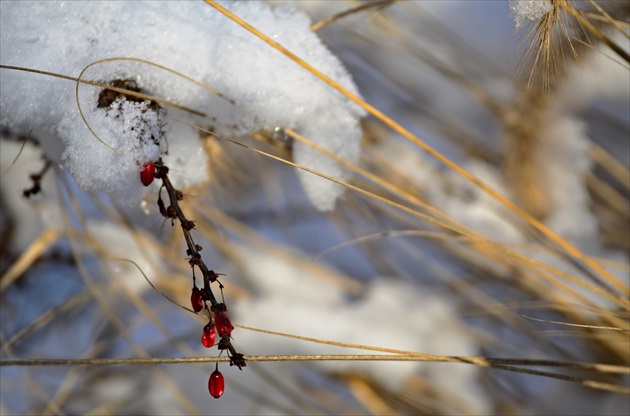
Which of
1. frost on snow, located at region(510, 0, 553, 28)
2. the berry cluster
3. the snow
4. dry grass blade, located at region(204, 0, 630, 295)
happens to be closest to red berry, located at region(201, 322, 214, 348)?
the berry cluster

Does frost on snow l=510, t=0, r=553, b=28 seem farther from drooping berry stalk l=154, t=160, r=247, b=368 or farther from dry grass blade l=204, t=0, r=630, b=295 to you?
drooping berry stalk l=154, t=160, r=247, b=368

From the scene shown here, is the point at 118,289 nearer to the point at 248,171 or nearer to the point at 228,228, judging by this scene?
the point at 228,228

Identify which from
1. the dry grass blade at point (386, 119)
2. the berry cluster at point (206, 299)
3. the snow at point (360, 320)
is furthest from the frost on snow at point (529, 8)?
the snow at point (360, 320)

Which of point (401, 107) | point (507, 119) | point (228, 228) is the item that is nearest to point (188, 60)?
point (228, 228)

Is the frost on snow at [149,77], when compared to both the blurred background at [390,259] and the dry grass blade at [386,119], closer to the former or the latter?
the dry grass blade at [386,119]

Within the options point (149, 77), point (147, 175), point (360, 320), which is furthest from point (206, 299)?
point (360, 320)

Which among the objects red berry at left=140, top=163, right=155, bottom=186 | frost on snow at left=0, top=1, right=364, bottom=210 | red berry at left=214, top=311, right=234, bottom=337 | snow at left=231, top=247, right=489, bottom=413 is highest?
snow at left=231, top=247, right=489, bottom=413

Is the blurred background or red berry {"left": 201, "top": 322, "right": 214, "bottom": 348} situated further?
the blurred background
